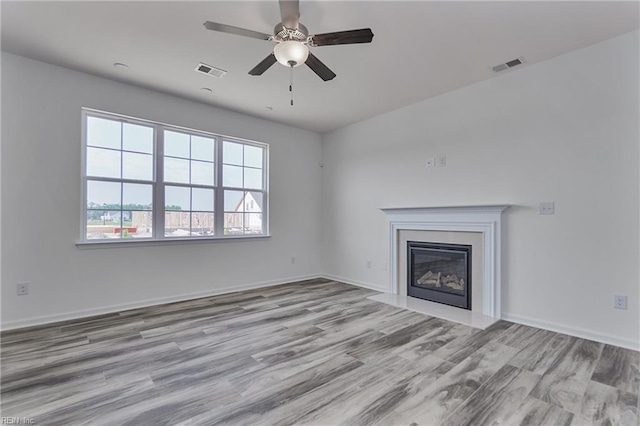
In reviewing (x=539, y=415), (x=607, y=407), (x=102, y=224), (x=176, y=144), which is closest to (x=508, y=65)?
(x=607, y=407)

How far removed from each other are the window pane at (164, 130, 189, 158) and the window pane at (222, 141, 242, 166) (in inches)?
22.3

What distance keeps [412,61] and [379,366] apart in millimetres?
2927

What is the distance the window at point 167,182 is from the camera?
11.9ft

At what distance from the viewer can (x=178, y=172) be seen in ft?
13.8

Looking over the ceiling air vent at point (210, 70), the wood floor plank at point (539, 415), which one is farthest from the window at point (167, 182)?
the wood floor plank at point (539, 415)

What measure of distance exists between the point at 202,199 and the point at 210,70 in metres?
1.85

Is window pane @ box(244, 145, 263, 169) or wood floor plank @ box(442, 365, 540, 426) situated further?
window pane @ box(244, 145, 263, 169)

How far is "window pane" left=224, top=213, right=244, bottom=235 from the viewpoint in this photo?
468 centimetres

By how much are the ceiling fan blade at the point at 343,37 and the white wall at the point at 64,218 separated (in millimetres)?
2746

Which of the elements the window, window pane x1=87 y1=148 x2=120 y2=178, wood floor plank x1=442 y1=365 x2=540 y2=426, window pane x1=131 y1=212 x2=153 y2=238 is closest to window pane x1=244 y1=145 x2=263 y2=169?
the window

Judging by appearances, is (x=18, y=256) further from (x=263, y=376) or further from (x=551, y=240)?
(x=551, y=240)

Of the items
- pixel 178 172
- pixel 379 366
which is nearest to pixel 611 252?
pixel 379 366

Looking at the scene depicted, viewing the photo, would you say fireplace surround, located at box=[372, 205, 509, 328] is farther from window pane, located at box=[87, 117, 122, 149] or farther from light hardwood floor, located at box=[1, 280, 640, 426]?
window pane, located at box=[87, 117, 122, 149]

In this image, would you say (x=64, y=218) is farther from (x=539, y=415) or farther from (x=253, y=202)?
(x=539, y=415)
